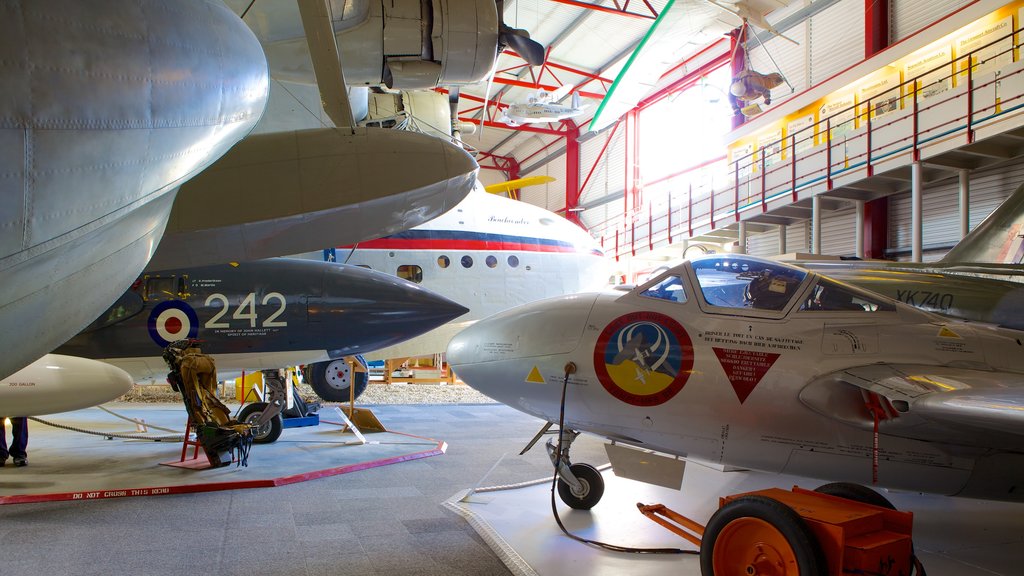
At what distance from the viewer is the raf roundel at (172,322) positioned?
7.61m

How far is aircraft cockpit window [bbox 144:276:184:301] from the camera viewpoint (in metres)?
7.64

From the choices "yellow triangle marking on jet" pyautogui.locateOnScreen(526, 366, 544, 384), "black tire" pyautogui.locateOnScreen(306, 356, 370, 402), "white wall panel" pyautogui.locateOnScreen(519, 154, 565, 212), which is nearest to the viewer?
"yellow triangle marking on jet" pyautogui.locateOnScreen(526, 366, 544, 384)

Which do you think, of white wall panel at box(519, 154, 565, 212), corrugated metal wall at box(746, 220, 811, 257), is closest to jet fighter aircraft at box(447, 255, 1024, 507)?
corrugated metal wall at box(746, 220, 811, 257)

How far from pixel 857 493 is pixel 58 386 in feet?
21.5

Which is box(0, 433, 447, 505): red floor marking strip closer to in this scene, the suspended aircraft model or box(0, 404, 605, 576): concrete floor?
box(0, 404, 605, 576): concrete floor

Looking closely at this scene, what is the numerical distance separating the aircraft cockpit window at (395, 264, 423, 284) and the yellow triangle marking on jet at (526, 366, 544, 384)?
6.39 meters

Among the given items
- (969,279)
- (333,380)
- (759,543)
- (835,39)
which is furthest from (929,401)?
(835,39)

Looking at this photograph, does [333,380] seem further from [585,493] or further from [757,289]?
[757,289]

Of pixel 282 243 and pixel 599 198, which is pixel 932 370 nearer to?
pixel 282 243

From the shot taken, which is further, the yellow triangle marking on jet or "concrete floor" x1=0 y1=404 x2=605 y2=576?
the yellow triangle marking on jet

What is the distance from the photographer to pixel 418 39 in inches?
259

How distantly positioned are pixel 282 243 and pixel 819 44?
51.5 ft

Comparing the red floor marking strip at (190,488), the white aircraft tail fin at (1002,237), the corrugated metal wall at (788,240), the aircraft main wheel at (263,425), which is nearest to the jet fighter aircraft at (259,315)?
the aircraft main wheel at (263,425)

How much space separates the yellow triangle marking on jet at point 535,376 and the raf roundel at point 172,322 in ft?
16.0
